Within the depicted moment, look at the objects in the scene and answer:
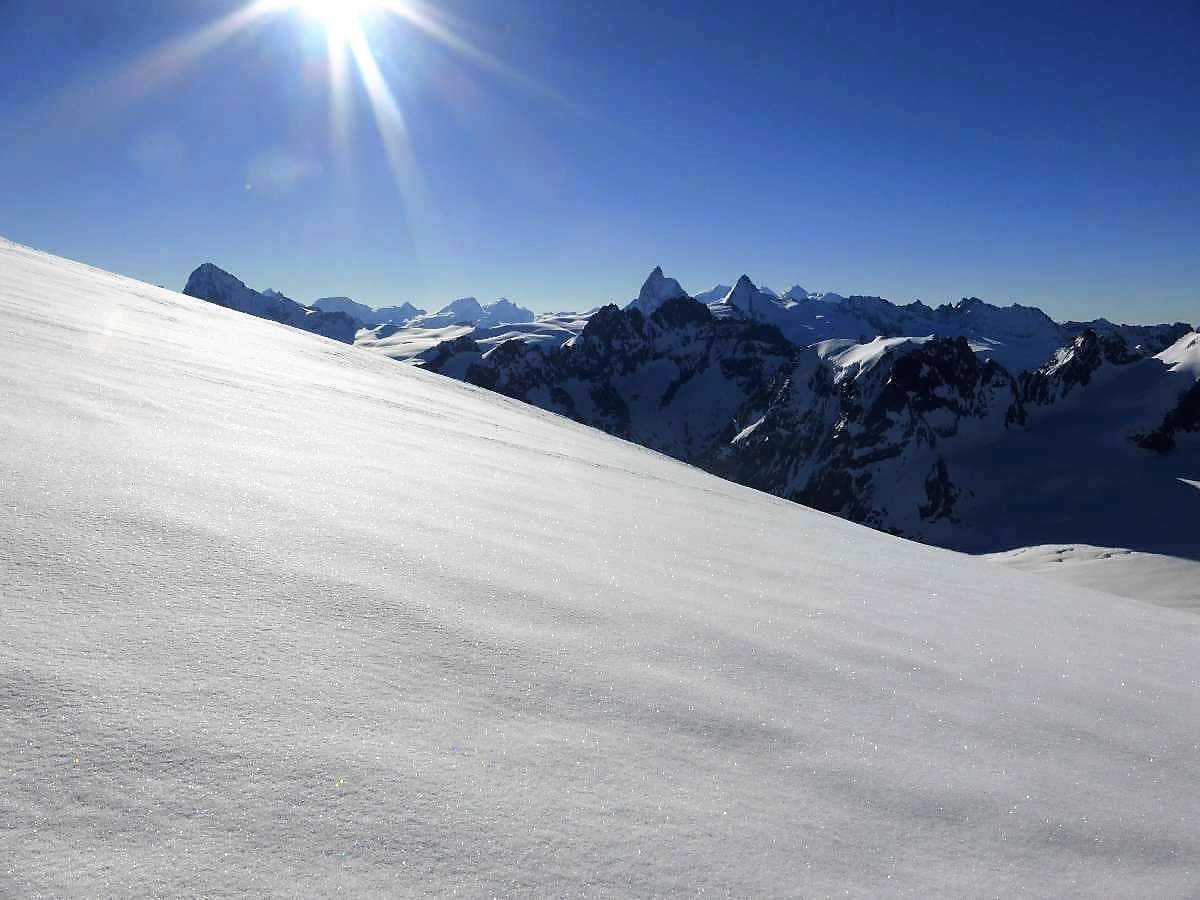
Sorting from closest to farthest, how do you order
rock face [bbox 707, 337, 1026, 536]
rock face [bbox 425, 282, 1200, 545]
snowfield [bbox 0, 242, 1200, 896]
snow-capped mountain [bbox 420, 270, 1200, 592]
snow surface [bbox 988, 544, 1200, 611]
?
snowfield [bbox 0, 242, 1200, 896]
snow surface [bbox 988, 544, 1200, 611]
snow-capped mountain [bbox 420, 270, 1200, 592]
rock face [bbox 425, 282, 1200, 545]
rock face [bbox 707, 337, 1026, 536]

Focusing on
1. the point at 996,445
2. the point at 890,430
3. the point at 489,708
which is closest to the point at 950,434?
the point at 996,445

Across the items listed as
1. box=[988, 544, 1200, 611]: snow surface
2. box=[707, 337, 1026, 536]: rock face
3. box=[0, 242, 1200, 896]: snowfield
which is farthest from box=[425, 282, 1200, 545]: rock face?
box=[0, 242, 1200, 896]: snowfield

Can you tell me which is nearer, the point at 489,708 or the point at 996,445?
the point at 489,708

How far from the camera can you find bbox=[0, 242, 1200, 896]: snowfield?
4.48 feet

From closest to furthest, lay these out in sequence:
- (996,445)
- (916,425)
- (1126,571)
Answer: (1126,571), (996,445), (916,425)

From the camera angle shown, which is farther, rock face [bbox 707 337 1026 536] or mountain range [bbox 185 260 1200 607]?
rock face [bbox 707 337 1026 536]

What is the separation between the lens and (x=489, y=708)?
1968 mm

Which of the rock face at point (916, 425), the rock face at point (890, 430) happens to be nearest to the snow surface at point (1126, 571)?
the rock face at point (916, 425)

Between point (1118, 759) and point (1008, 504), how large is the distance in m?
129

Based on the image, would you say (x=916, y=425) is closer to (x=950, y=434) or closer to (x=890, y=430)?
(x=890, y=430)

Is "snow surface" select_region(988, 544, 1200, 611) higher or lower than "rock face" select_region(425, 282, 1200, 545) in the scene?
lower

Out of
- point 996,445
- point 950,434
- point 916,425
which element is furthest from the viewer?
point 916,425

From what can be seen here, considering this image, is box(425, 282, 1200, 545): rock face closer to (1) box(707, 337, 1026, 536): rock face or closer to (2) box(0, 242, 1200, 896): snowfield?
(1) box(707, 337, 1026, 536): rock face

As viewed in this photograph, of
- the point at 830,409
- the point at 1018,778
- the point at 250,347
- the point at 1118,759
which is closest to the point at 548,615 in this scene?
the point at 1018,778
